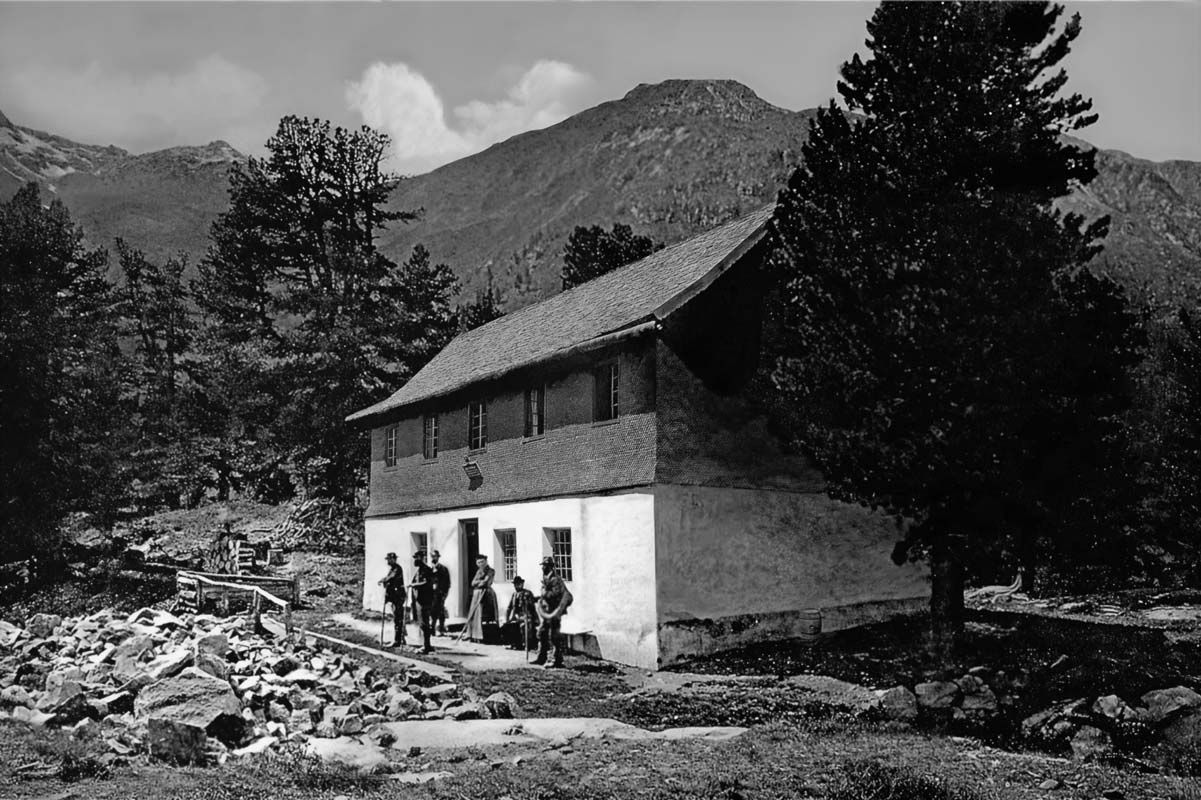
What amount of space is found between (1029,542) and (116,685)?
574 inches

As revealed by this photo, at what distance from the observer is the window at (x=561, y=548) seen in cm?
1998

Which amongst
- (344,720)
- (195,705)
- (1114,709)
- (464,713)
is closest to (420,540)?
(464,713)

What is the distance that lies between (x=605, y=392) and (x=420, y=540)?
9.63m

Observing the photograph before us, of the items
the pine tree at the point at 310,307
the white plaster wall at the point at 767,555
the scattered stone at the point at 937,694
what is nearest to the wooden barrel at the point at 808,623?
the white plaster wall at the point at 767,555

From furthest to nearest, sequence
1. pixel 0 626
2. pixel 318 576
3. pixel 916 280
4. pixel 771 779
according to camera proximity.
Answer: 1. pixel 318 576
2. pixel 0 626
3. pixel 916 280
4. pixel 771 779

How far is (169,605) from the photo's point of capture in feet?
89.3

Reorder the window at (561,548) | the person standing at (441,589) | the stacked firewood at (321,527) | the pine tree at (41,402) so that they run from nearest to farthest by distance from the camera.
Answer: the window at (561,548)
the person standing at (441,589)
the pine tree at (41,402)
the stacked firewood at (321,527)

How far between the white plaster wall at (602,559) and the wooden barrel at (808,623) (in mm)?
3999

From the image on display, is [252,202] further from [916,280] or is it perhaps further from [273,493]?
[916,280]

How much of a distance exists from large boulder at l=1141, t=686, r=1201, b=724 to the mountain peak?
5491 inches

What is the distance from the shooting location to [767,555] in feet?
63.8

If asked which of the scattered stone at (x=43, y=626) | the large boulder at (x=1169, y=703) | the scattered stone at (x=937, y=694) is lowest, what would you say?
the scattered stone at (x=43, y=626)

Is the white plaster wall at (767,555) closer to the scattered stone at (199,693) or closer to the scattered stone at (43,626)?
the scattered stone at (199,693)

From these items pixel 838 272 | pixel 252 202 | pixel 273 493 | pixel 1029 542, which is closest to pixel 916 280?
pixel 838 272
